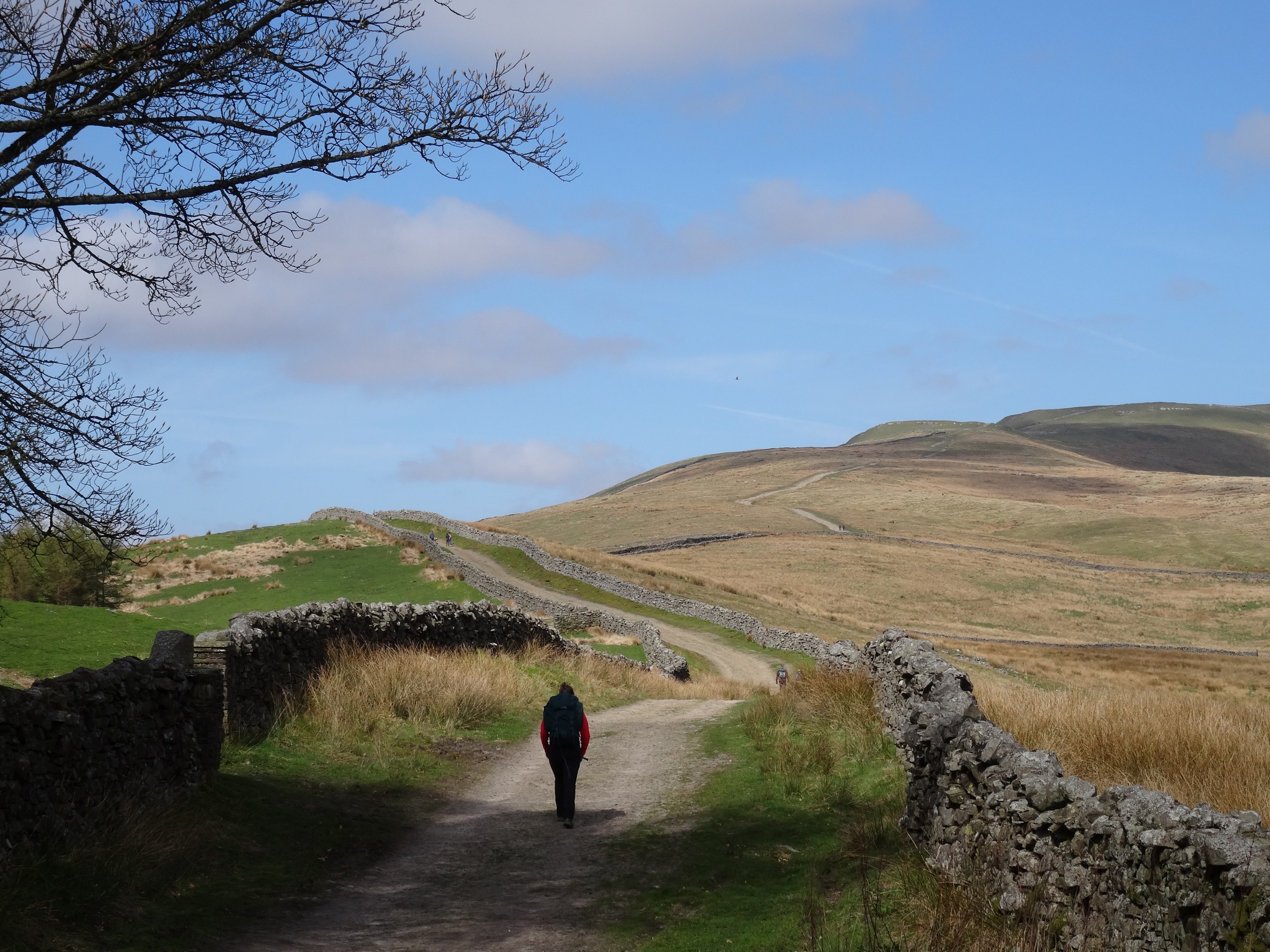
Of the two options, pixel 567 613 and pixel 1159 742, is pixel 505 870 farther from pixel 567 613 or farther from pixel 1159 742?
pixel 567 613

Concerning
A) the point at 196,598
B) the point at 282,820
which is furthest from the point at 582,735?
the point at 196,598

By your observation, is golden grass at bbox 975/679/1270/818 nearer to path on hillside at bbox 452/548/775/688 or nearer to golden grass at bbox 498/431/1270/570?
path on hillside at bbox 452/548/775/688

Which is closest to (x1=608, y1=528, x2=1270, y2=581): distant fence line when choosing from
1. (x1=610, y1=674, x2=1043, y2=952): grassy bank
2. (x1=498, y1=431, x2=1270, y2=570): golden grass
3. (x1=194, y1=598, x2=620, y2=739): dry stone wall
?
(x1=498, y1=431, x2=1270, y2=570): golden grass

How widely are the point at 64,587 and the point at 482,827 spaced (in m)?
30.5

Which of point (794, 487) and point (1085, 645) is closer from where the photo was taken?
point (1085, 645)

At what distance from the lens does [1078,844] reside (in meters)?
6.99

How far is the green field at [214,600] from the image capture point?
63.8 feet

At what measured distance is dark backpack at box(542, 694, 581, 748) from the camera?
41.0ft

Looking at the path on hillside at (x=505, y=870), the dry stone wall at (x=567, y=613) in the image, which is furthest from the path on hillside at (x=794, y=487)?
the path on hillside at (x=505, y=870)

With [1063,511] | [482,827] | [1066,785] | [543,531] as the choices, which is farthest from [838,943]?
[1063,511]

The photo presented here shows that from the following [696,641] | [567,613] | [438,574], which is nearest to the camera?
[567,613]

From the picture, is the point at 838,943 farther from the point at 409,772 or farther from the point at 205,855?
the point at 409,772

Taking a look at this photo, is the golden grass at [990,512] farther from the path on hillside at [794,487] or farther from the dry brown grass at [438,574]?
the dry brown grass at [438,574]

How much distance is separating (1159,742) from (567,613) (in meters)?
35.7
